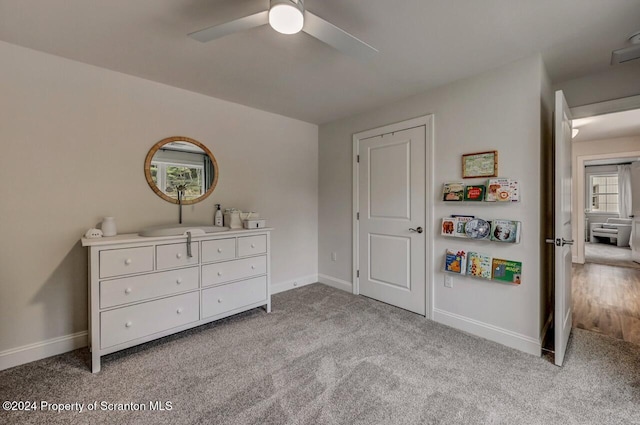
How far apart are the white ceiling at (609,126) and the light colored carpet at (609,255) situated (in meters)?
2.36

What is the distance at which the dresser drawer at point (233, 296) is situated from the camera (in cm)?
249

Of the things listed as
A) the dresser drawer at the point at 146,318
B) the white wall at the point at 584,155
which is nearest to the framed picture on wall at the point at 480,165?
the dresser drawer at the point at 146,318

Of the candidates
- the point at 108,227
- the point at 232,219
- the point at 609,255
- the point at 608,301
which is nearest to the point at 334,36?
the point at 232,219

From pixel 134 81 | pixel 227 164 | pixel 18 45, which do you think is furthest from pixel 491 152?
pixel 18 45

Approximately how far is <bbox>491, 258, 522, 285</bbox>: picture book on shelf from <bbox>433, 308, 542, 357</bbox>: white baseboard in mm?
436

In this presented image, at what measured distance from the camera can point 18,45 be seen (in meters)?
2.00

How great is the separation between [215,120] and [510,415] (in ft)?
11.2

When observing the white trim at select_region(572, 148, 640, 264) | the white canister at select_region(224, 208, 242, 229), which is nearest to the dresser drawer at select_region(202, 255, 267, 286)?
the white canister at select_region(224, 208, 242, 229)

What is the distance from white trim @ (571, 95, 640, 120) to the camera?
7.41 ft

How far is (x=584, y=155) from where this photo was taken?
17.1ft

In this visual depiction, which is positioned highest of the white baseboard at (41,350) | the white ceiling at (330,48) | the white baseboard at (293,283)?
the white ceiling at (330,48)

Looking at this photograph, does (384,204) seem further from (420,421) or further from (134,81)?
(134,81)

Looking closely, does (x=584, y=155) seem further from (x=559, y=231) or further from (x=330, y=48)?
(x=330, y=48)

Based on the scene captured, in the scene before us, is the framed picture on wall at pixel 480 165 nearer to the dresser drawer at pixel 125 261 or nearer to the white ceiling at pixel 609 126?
the white ceiling at pixel 609 126
